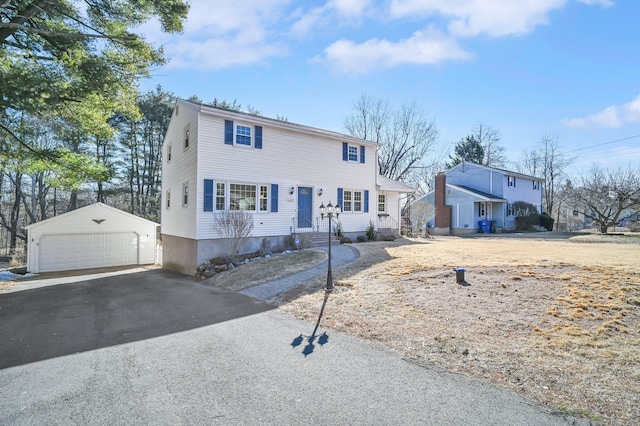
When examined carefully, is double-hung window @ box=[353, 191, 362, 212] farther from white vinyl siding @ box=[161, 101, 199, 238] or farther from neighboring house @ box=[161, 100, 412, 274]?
white vinyl siding @ box=[161, 101, 199, 238]

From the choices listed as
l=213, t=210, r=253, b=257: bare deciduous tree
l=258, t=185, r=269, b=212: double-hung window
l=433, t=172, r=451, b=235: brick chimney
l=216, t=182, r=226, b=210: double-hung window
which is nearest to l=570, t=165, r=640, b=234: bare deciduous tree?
l=433, t=172, r=451, b=235: brick chimney

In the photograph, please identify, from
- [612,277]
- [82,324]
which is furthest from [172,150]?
[612,277]

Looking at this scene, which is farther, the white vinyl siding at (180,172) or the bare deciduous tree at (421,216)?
the bare deciduous tree at (421,216)

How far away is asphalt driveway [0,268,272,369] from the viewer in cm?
540

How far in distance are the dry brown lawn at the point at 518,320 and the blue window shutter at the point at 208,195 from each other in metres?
6.53

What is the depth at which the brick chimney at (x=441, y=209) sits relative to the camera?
93.5 ft

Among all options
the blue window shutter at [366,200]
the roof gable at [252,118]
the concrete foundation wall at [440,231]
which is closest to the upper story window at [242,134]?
the roof gable at [252,118]

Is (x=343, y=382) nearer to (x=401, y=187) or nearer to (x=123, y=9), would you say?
(x=123, y=9)

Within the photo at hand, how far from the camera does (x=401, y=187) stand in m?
19.9

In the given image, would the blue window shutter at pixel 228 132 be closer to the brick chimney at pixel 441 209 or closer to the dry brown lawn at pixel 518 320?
the dry brown lawn at pixel 518 320

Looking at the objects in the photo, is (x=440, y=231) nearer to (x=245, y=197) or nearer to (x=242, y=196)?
(x=245, y=197)

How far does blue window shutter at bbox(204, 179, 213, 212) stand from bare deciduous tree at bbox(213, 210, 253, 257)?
435 millimetres

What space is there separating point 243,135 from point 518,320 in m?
12.2

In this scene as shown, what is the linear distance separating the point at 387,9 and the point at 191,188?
32.9 feet
